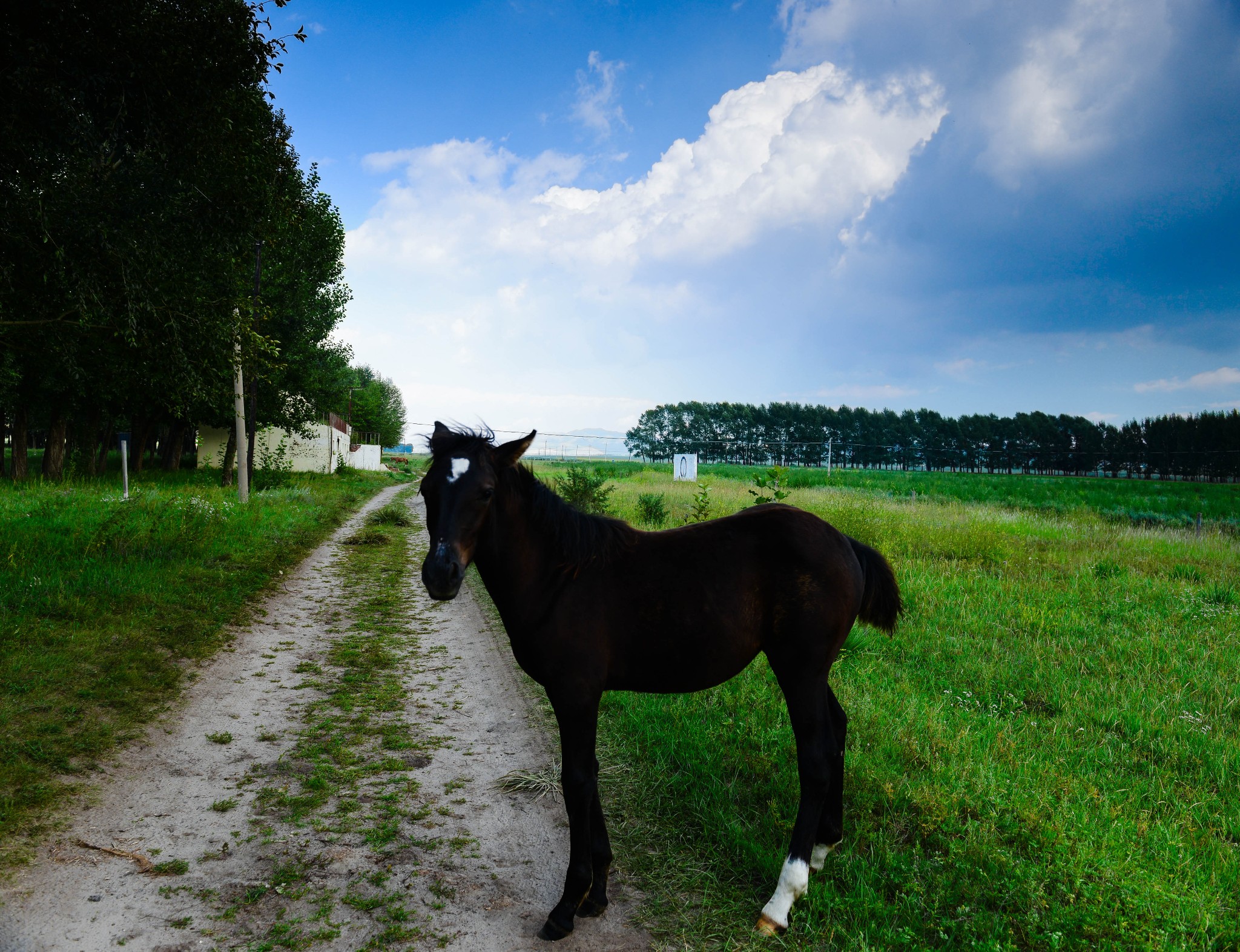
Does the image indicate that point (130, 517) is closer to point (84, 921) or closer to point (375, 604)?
point (375, 604)

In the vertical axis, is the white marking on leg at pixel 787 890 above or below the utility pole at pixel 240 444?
below

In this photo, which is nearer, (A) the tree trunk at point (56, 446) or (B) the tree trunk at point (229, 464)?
(A) the tree trunk at point (56, 446)

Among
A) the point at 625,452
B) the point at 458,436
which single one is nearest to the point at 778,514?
the point at 458,436

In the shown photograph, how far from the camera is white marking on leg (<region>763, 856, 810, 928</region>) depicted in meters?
2.89

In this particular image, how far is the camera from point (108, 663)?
233 inches

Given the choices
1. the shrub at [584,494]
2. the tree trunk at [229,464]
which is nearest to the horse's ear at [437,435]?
the shrub at [584,494]

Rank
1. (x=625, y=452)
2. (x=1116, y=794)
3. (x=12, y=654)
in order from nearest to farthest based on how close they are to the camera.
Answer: (x=1116, y=794)
(x=12, y=654)
(x=625, y=452)

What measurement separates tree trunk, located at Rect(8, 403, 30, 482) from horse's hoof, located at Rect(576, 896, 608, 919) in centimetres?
2744

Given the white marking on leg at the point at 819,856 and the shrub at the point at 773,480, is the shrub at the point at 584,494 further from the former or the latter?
the white marking on leg at the point at 819,856

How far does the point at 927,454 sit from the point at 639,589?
126m

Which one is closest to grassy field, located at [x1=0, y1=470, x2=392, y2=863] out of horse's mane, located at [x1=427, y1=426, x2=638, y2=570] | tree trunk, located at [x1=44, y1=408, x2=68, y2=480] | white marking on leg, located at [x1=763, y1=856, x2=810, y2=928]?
horse's mane, located at [x1=427, y1=426, x2=638, y2=570]

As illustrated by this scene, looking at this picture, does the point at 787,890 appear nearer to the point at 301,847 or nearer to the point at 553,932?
the point at 553,932

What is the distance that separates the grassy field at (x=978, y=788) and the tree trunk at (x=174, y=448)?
104 ft

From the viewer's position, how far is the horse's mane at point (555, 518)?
318cm
